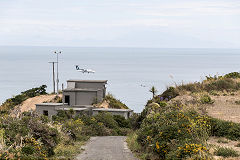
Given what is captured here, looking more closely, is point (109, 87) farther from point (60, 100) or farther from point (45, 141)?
point (45, 141)

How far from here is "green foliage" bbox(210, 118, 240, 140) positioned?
13.6 metres

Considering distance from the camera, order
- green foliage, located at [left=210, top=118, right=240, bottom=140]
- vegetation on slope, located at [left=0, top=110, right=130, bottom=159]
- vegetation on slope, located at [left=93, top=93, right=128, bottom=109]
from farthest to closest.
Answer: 1. vegetation on slope, located at [left=93, top=93, right=128, bottom=109]
2. green foliage, located at [left=210, top=118, right=240, bottom=140]
3. vegetation on slope, located at [left=0, top=110, right=130, bottom=159]

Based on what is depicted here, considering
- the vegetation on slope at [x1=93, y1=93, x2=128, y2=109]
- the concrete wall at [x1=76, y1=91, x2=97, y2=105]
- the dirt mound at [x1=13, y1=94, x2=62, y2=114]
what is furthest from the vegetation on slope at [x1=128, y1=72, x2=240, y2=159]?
the dirt mound at [x1=13, y1=94, x2=62, y2=114]

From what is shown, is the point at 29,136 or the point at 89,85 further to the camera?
the point at 89,85

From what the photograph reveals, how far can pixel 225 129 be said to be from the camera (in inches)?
550

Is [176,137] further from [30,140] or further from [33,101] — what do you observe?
[33,101]

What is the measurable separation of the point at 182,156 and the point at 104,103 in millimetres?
38087

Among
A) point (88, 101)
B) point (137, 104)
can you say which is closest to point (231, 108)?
point (88, 101)

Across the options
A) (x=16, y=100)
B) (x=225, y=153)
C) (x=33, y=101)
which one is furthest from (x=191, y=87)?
(x=16, y=100)

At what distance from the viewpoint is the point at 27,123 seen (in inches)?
563

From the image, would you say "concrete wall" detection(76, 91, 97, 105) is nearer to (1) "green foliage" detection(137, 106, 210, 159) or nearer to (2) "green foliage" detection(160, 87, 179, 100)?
(2) "green foliage" detection(160, 87, 179, 100)

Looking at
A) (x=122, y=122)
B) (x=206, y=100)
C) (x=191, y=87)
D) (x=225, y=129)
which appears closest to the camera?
(x=225, y=129)

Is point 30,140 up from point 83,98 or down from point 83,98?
up

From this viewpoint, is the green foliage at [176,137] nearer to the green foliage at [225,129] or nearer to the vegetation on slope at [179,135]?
the vegetation on slope at [179,135]
